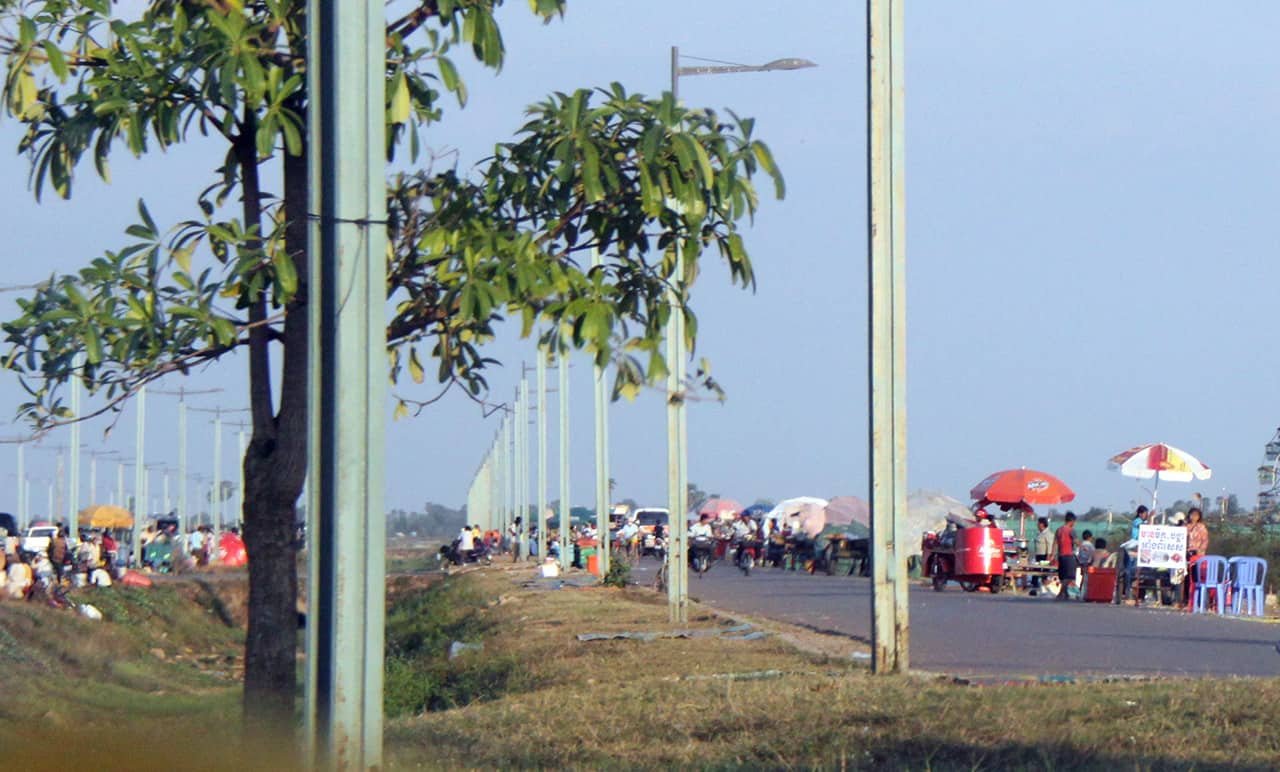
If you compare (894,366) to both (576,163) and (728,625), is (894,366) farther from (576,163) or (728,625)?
(728,625)

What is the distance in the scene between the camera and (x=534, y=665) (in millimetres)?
13570

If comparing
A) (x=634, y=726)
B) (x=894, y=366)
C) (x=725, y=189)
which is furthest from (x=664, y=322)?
(x=894, y=366)

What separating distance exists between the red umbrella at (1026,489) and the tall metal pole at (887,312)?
17.3 metres

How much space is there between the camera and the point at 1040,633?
1534cm

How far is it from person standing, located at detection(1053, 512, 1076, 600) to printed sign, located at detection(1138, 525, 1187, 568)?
2529 millimetres

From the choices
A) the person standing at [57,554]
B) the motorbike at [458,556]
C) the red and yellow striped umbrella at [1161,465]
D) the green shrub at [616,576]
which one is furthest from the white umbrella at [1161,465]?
→ the motorbike at [458,556]

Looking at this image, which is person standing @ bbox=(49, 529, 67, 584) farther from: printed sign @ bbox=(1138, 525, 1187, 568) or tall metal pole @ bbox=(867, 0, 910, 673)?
tall metal pole @ bbox=(867, 0, 910, 673)

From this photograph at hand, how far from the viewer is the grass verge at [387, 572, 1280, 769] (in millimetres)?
7086

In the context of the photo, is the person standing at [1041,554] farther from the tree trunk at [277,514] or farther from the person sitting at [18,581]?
the tree trunk at [277,514]

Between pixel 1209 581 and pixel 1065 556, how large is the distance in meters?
3.55

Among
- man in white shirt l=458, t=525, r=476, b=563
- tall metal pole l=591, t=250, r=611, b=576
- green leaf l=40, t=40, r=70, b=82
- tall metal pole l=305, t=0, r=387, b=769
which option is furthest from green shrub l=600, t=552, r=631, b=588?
man in white shirt l=458, t=525, r=476, b=563

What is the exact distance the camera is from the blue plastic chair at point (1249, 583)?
67.7 ft

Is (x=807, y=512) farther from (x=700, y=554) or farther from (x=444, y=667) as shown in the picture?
(x=444, y=667)

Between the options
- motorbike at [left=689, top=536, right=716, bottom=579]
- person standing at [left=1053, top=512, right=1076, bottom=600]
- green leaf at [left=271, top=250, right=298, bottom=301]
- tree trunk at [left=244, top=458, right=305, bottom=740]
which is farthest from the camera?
motorbike at [left=689, top=536, right=716, bottom=579]
